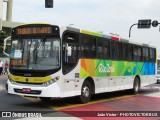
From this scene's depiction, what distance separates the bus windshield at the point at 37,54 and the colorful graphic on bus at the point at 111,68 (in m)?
1.72

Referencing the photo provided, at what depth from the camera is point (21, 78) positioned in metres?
13.4

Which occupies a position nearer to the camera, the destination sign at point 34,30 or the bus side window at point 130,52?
the destination sign at point 34,30

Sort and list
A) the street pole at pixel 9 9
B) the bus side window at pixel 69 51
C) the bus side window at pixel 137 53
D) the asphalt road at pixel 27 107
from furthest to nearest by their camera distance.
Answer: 1. the street pole at pixel 9 9
2. the bus side window at pixel 137 53
3. the bus side window at pixel 69 51
4. the asphalt road at pixel 27 107

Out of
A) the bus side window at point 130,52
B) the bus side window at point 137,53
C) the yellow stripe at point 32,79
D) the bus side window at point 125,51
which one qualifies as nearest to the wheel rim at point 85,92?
the yellow stripe at point 32,79

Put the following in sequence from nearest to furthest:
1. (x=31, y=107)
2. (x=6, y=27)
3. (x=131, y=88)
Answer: (x=31, y=107) → (x=131, y=88) → (x=6, y=27)

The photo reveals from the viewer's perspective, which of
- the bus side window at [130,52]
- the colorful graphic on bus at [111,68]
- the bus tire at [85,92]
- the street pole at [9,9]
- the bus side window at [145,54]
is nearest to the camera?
the bus tire at [85,92]

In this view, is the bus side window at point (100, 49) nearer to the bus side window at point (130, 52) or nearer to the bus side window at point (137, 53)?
the bus side window at point (130, 52)

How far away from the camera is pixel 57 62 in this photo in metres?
13.1

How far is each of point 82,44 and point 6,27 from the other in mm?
55081

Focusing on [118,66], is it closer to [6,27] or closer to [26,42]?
[26,42]

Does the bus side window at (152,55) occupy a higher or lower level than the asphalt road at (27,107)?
higher

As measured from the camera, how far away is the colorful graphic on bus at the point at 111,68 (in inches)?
590

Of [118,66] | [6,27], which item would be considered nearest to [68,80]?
[118,66]

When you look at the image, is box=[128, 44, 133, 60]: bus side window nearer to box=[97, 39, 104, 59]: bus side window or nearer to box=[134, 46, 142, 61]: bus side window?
box=[134, 46, 142, 61]: bus side window
